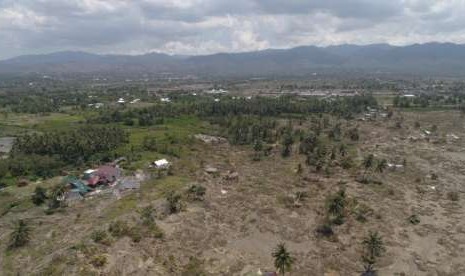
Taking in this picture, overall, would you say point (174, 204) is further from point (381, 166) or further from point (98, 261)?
point (381, 166)

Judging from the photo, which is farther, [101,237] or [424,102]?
[424,102]

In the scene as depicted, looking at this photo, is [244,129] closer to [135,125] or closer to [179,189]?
[135,125]

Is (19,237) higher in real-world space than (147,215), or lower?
lower

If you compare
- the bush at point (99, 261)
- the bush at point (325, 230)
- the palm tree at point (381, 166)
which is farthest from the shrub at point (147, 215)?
the palm tree at point (381, 166)

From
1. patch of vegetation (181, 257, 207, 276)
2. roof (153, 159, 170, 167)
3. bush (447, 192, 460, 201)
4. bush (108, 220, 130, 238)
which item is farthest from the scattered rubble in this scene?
patch of vegetation (181, 257, 207, 276)

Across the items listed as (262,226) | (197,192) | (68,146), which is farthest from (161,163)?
(262,226)

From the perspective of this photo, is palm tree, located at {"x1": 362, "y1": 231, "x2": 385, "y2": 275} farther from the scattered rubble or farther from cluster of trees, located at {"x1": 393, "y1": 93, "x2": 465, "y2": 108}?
cluster of trees, located at {"x1": 393, "y1": 93, "x2": 465, "y2": 108}

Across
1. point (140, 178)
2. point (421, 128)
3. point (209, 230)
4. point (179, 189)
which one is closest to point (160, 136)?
point (140, 178)

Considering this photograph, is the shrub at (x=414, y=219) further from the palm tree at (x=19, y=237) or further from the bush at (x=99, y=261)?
the palm tree at (x=19, y=237)

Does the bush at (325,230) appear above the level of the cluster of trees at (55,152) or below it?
below
